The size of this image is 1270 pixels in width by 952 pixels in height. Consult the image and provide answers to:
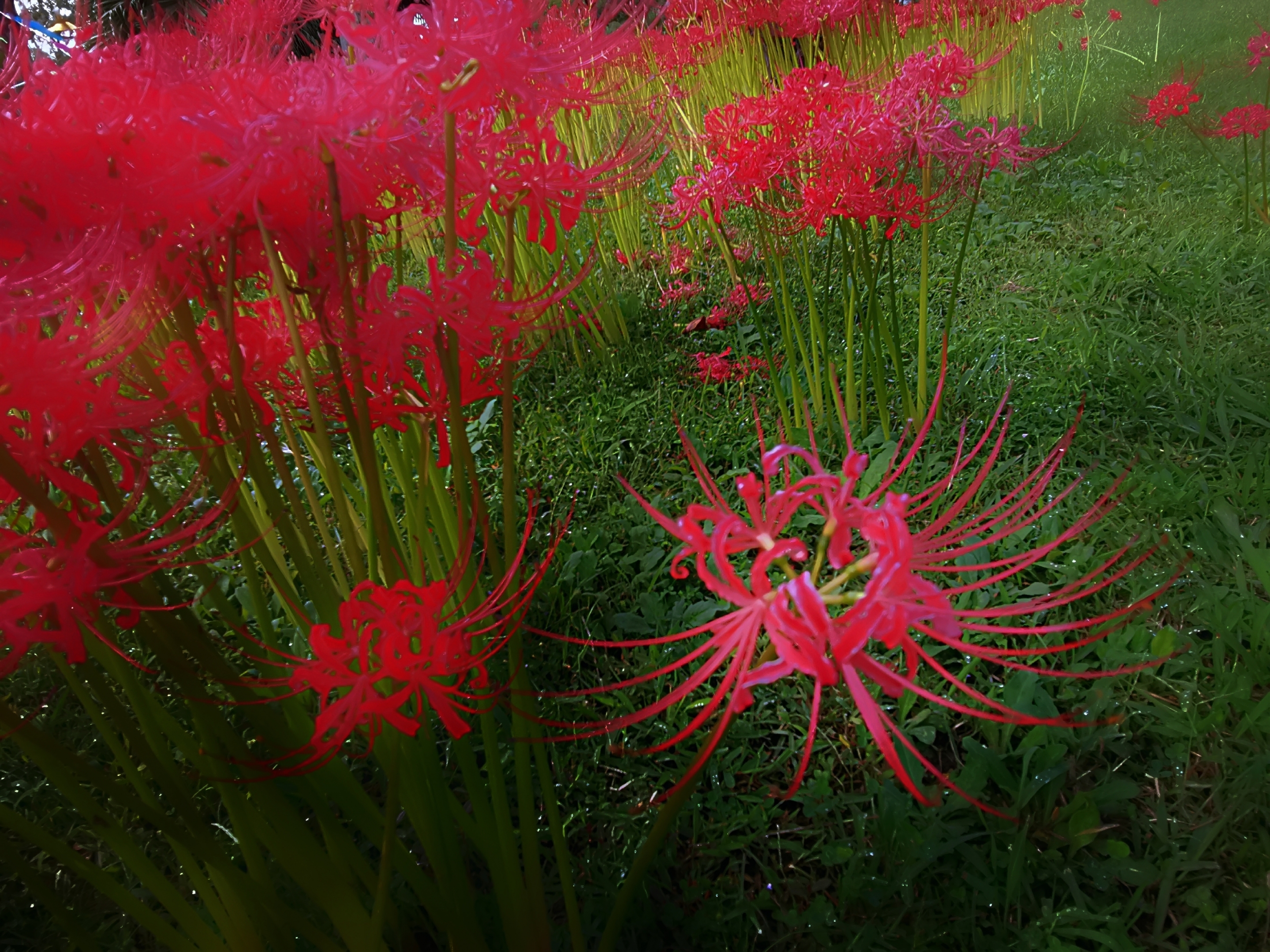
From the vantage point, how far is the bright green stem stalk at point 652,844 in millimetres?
441

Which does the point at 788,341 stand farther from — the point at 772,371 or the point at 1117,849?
the point at 1117,849

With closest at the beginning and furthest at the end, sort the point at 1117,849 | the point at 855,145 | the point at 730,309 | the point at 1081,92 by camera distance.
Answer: the point at 1117,849 < the point at 855,145 < the point at 730,309 < the point at 1081,92

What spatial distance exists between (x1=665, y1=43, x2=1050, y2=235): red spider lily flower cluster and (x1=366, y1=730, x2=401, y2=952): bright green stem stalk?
1.08 m

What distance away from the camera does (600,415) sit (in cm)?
188

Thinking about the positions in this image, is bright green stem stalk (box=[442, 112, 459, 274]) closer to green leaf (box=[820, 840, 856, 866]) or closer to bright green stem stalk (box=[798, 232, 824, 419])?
green leaf (box=[820, 840, 856, 866])

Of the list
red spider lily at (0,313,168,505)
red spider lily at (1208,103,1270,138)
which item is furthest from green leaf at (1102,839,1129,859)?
red spider lily at (1208,103,1270,138)

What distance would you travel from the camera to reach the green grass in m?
0.81

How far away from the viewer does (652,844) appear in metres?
0.52

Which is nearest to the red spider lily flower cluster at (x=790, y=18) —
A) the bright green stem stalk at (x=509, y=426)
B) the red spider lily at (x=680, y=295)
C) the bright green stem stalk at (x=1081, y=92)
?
the bright green stem stalk at (x=1081, y=92)

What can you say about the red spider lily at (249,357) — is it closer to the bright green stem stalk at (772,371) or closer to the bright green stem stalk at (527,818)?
the bright green stem stalk at (527,818)

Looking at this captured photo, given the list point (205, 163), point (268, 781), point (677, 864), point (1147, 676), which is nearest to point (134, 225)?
point (205, 163)

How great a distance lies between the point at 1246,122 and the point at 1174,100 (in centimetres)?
37

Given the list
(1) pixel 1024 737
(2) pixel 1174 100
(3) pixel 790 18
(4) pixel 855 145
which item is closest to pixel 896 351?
(4) pixel 855 145

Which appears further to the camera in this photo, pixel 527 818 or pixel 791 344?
pixel 791 344
